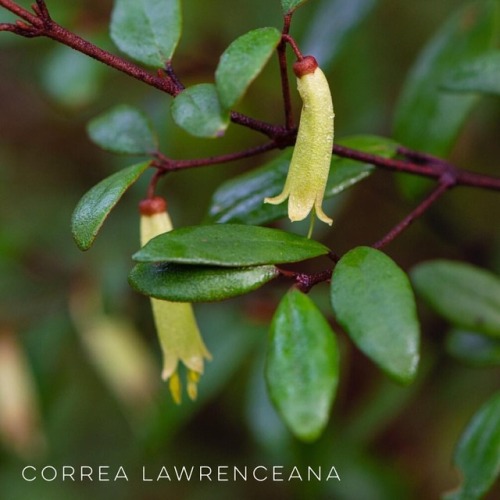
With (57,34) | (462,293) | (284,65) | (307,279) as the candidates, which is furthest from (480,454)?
(57,34)

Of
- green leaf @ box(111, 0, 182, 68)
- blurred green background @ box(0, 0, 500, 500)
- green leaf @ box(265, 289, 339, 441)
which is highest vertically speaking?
green leaf @ box(111, 0, 182, 68)

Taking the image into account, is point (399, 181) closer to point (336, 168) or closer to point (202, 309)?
point (336, 168)

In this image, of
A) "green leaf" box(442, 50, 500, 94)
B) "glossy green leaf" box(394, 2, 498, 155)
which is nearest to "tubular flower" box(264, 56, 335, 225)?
"green leaf" box(442, 50, 500, 94)

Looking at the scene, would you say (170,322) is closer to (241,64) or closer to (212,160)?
(212,160)

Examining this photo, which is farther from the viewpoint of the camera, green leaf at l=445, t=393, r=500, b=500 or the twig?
green leaf at l=445, t=393, r=500, b=500

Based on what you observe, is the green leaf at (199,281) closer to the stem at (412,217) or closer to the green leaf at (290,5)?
the stem at (412,217)

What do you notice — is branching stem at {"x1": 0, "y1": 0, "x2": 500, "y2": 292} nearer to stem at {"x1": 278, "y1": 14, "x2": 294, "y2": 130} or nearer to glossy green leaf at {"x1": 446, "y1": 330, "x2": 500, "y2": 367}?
stem at {"x1": 278, "y1": 14, "x2": 294, "y2": 130}

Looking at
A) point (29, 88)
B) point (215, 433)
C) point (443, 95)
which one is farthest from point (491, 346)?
point (29, 88)
